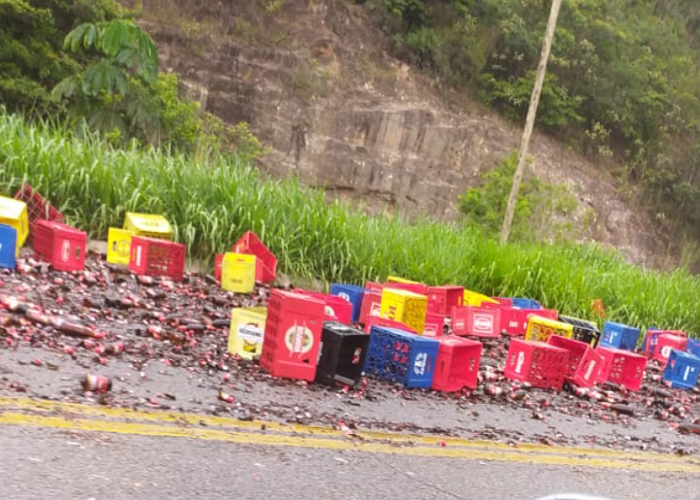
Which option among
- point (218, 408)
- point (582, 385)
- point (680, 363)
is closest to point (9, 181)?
point (218, 408)

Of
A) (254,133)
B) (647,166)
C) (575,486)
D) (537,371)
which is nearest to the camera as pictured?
(575,486)

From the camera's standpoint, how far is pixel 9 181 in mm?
7703

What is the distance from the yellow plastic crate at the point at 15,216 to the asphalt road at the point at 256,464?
126 inches

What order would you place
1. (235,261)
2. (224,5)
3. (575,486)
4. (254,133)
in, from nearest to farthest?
(575,486)
(235,261)
(254,133)
(224,5)

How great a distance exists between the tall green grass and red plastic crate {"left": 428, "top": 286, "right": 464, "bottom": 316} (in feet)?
3.57

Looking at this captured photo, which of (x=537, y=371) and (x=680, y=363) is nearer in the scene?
(x=537, y=371)

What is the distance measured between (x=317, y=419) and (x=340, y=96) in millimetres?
30341

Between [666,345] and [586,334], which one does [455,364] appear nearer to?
[586,334]

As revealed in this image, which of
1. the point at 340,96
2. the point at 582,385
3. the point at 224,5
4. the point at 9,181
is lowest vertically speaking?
the point at 582,385

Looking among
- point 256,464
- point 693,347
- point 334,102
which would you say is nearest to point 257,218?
point 693,347

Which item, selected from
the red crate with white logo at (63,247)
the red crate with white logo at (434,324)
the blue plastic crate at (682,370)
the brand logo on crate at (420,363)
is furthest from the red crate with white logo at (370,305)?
the blue plastic crate at (682,370)

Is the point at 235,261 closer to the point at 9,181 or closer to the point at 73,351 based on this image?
the point at 9,181

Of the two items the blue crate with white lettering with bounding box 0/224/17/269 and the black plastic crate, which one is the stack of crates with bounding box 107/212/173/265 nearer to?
the blue crate with white lettering with bounding box 0/224/17/269

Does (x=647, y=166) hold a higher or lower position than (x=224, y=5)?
lower
